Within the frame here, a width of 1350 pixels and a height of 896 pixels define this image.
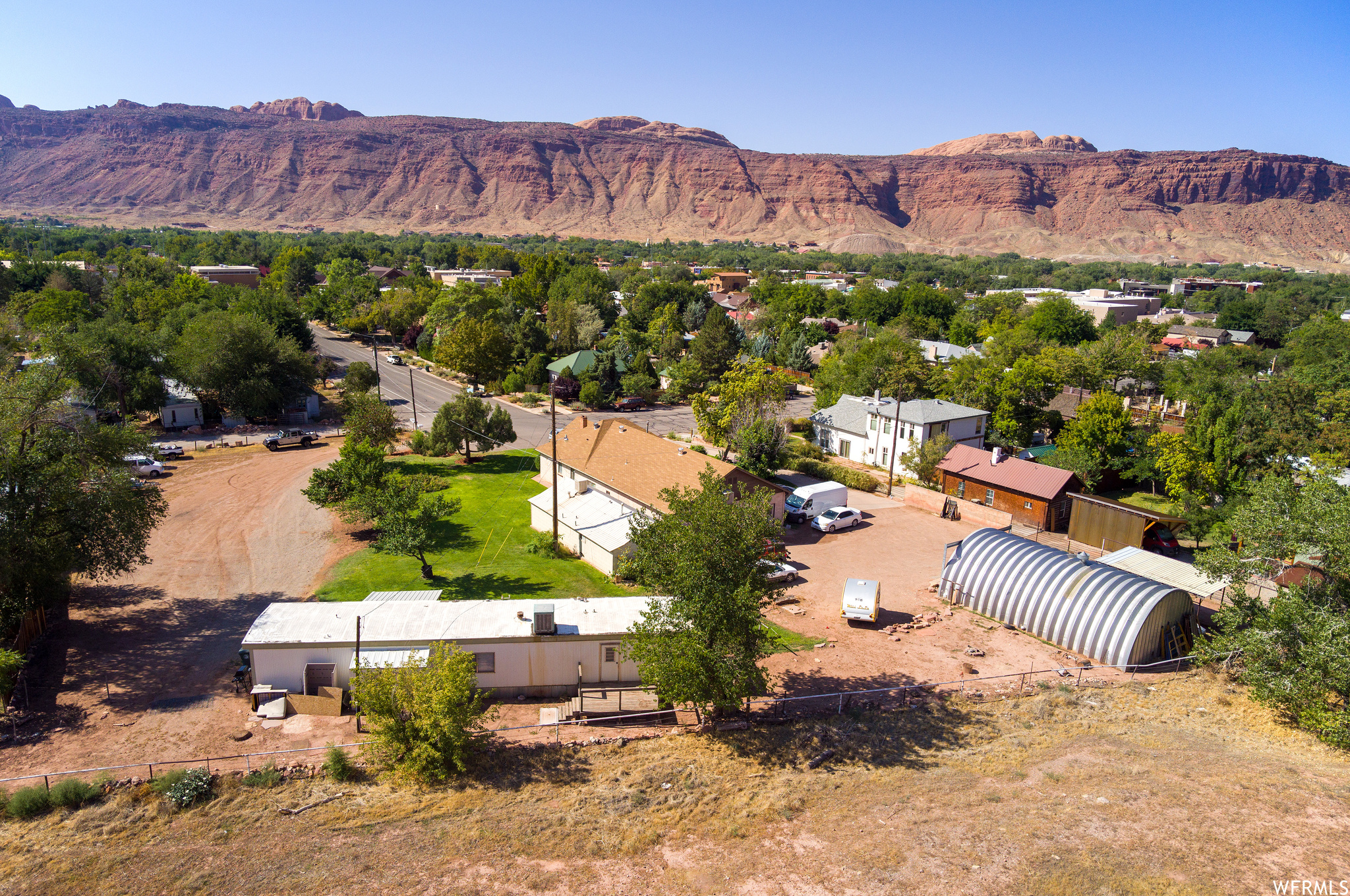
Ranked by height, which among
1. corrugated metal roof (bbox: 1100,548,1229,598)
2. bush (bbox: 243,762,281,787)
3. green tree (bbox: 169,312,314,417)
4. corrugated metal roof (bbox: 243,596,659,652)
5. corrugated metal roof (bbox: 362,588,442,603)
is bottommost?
bush (bbox: 243,762,281,787)

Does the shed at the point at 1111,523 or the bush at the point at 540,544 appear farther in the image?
the shed at the point at 1111,523

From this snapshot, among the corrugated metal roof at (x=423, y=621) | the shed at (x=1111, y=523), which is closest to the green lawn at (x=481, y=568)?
the corrugated metal roof at (x=423, y=621)

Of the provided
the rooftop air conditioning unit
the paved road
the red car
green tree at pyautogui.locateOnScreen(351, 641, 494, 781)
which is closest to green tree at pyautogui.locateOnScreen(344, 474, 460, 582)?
the rooftop air conditioning unit

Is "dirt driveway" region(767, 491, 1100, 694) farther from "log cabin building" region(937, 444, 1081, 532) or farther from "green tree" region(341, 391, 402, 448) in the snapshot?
"green tree" region(341, 391, 402, 448)

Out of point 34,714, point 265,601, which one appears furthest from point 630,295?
point 34,714

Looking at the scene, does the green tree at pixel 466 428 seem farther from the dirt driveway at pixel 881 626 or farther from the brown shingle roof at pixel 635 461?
the dirt driveway at pixel 881 626

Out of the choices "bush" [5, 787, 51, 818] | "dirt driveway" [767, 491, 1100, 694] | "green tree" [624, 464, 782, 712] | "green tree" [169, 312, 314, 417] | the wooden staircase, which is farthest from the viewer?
"green tree" [169, 312, 314, 417]

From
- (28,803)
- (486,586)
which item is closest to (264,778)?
(28,803)
